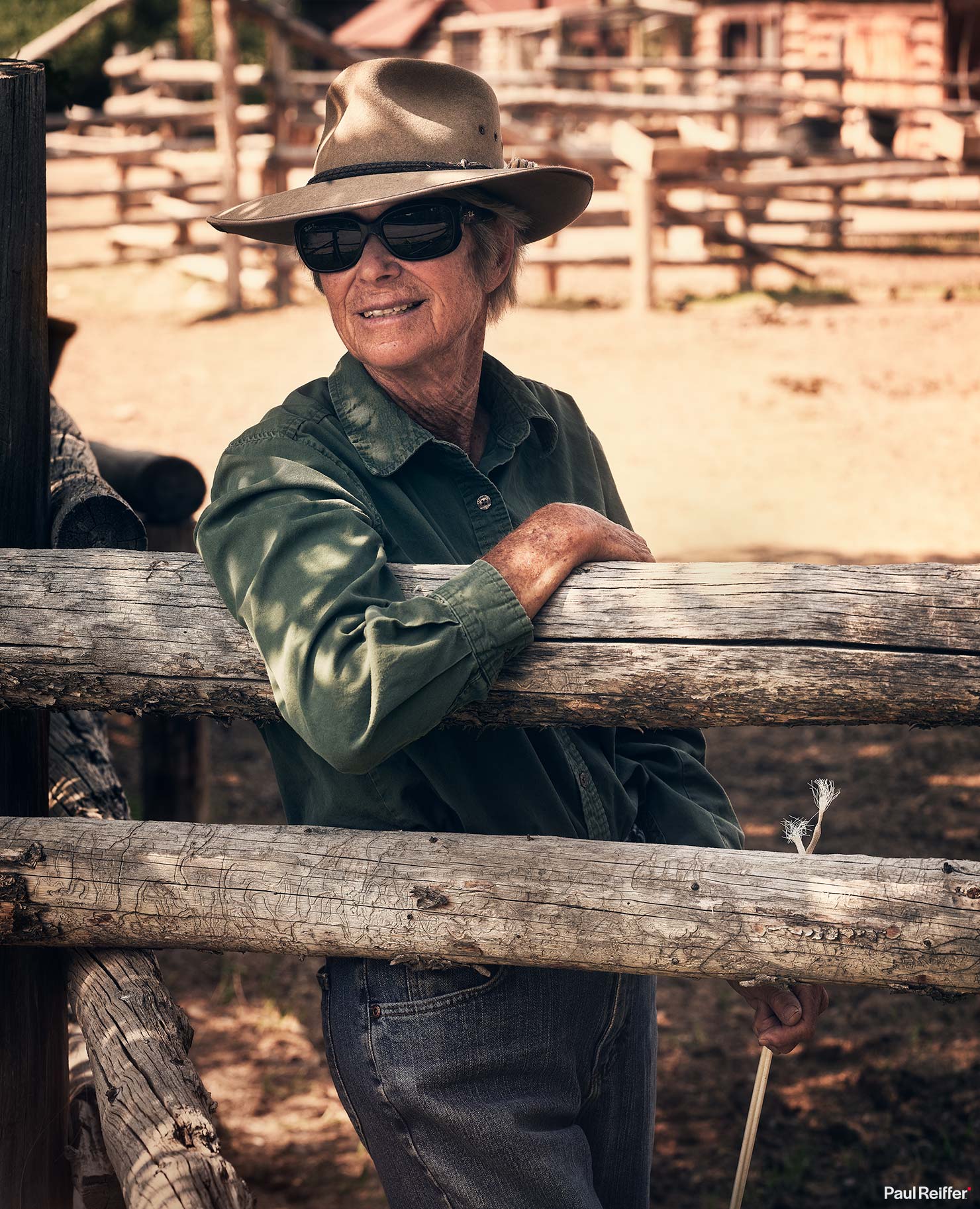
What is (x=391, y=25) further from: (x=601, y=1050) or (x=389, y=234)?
(x=601, y=1050)

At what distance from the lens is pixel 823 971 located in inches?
67.3

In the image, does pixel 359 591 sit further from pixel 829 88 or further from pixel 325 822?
pixel 829 88

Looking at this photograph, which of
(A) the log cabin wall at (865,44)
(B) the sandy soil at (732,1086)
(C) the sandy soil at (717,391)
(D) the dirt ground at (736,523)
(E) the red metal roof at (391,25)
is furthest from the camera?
(E) the red metal roof at (391,25)

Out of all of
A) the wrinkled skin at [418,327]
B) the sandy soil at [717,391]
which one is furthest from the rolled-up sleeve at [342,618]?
the sandy soil at [717,391]

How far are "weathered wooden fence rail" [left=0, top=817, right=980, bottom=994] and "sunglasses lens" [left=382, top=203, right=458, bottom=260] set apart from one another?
93 cm

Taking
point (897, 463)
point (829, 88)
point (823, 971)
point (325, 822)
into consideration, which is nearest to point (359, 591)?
point (325, 822)

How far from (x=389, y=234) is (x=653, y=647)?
0.81 meters

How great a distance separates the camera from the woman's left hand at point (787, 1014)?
2041mm

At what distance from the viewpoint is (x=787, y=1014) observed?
2045 millimetres

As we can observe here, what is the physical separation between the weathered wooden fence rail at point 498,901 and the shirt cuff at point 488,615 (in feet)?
1.06

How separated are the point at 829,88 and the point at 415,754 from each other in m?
20.6

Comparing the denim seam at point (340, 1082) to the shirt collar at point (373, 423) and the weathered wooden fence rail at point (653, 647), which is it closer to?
the weathered wooden fence rail at point (653, 647)

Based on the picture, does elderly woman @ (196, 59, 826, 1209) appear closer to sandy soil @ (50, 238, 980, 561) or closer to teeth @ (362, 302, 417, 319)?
teeth @ (362, 302, 417, 319)

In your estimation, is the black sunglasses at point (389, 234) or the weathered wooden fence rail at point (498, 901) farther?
the black sunglasses at point (389, 234)
